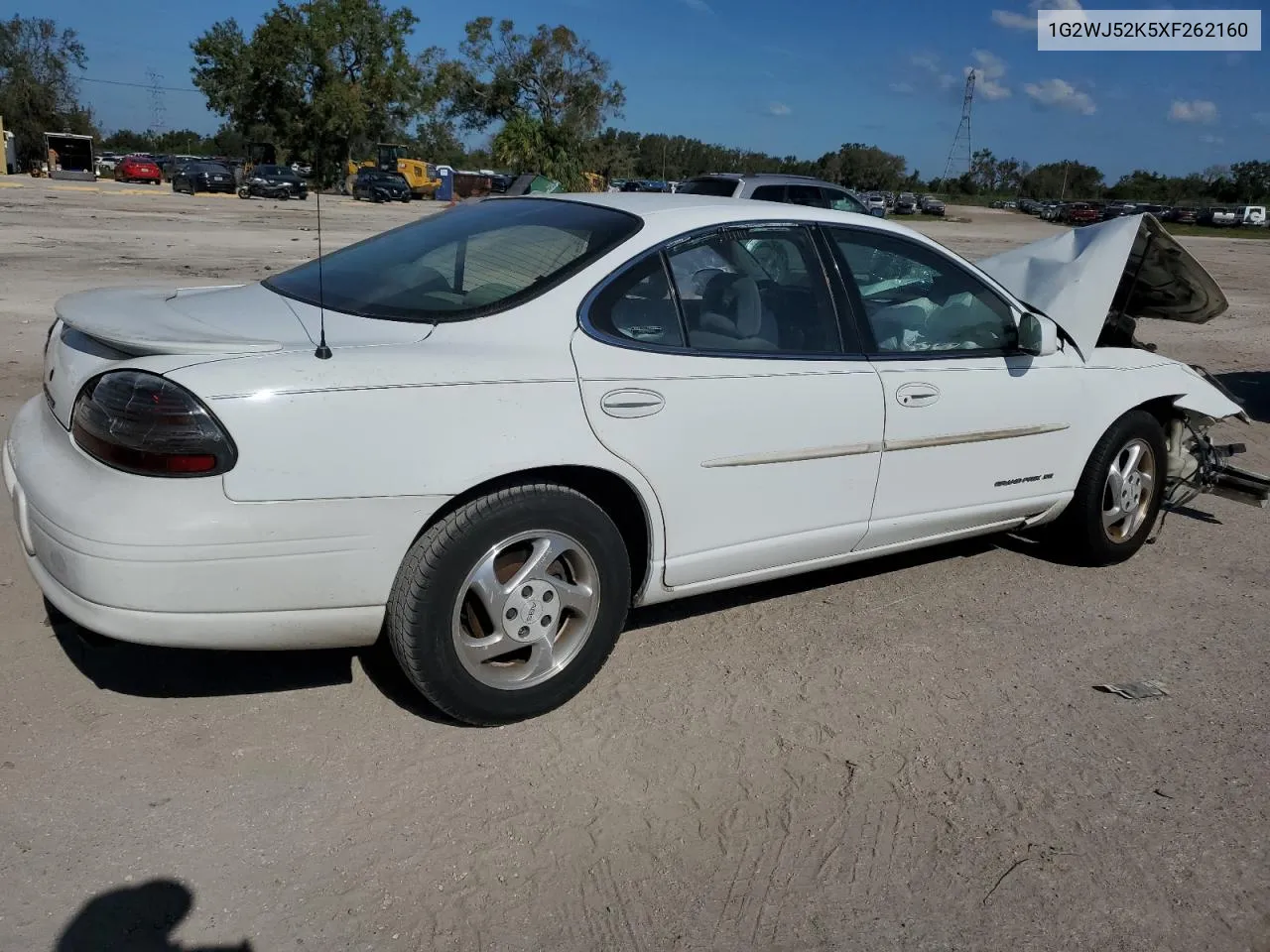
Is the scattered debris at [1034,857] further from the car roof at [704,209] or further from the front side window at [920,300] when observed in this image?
the car roof at [704,209]

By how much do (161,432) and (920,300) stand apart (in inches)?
112

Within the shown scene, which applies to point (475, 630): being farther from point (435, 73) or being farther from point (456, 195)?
point (435, 73)

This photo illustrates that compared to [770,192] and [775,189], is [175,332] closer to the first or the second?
[770,192]

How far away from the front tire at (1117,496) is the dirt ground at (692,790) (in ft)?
1.60

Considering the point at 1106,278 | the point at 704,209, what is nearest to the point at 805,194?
the point at 1106,278

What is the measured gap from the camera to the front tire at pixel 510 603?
287cm

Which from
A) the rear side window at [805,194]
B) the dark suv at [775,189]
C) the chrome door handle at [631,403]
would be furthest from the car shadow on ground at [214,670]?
the rear side window at [805,194]

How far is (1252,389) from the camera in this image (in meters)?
9.76

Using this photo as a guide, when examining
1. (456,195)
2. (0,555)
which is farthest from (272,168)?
(0,555)

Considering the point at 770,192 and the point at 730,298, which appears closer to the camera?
the point at 730,298

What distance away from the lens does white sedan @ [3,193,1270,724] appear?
262 cm

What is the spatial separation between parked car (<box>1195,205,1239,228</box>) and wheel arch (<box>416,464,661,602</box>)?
77.5 metres

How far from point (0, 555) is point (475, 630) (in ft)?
7.39

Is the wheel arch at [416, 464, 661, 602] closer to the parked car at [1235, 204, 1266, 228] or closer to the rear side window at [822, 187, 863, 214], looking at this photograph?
the rear side window at [822, 187, 863, 214]
